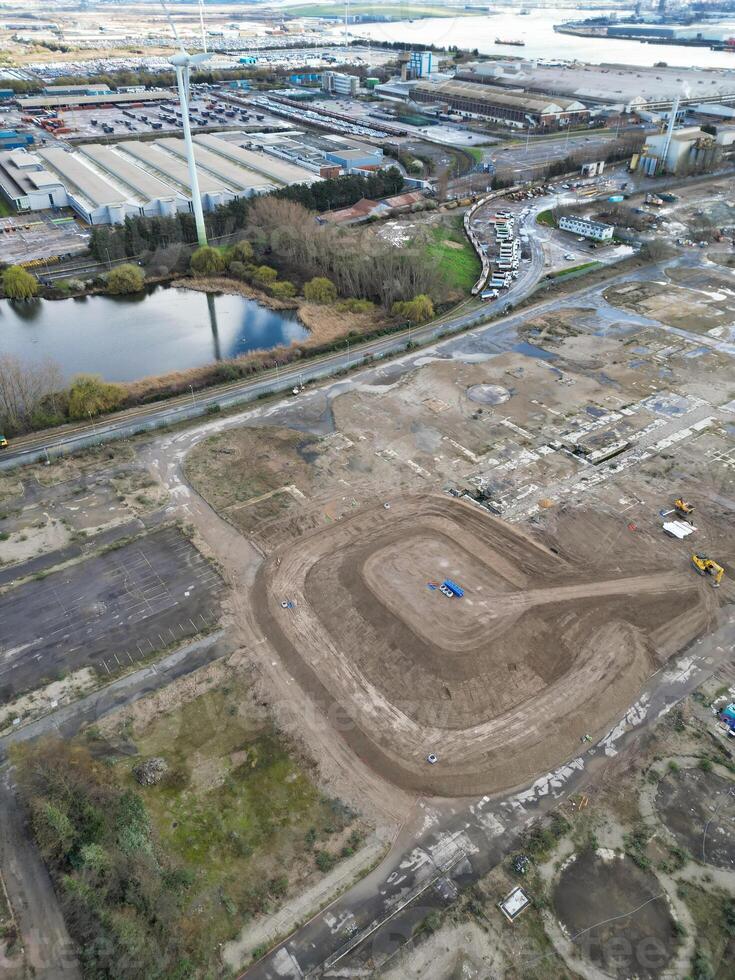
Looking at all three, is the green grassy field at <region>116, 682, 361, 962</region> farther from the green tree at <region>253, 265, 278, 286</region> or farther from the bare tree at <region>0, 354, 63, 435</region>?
the green tree at <region>253, 265, 278, 286</region>

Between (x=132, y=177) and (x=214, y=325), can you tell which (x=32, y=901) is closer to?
(x=214, y=325)

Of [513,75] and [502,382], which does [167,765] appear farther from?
[513,75]

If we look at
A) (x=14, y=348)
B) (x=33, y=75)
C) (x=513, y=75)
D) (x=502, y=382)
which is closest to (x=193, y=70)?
(x=33, y=75)

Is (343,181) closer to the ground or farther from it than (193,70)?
closer to the ground

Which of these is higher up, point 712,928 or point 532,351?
point 532,351

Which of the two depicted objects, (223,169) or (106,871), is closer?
(106,871)

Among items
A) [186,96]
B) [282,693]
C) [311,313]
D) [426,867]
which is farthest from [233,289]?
[426,867]

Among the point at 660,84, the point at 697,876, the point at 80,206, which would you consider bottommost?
the point at 697,876
